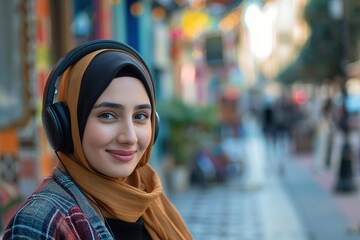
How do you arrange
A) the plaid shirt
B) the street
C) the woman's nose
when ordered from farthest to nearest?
the street < the woman's nose < the plaid shirt

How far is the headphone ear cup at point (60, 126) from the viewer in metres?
1.71

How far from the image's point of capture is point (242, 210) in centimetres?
936

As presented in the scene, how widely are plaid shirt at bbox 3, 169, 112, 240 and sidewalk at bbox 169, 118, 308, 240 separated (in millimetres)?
5646

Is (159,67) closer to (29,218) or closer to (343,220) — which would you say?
(343,220)

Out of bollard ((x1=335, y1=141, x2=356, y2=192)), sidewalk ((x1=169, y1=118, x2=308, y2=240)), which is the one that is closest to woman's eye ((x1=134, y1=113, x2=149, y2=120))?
sidewalk ((x1=169, y1=118, x2=308, y2=240))

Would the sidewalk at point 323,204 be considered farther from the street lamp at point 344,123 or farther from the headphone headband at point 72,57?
the headphone headband at point 72,57

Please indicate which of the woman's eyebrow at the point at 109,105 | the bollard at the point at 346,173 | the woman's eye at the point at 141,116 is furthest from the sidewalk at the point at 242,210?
Answer: the woman's eyebrow at the point at 109,105

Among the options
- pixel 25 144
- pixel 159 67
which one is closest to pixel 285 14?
pixel 159 67

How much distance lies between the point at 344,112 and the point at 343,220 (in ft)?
9.11

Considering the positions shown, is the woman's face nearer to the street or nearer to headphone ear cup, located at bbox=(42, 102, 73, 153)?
headphone ear cup, located at bbox=(42, 102, 73, 153)

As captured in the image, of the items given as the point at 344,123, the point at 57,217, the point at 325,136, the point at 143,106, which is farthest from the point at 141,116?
the point at 325,136

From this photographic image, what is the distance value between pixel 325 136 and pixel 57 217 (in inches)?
489

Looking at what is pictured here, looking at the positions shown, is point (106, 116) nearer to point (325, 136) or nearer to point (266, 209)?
point (266, 209)

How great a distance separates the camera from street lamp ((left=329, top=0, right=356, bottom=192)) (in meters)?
10.2
